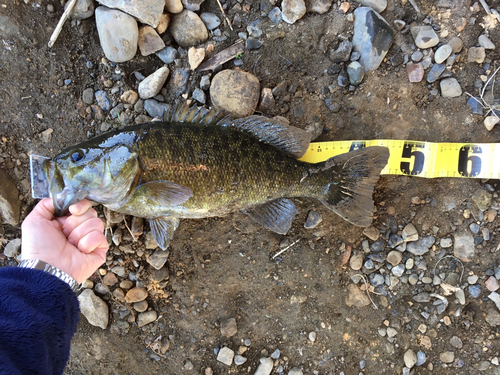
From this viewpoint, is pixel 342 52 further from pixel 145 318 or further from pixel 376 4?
pixel 145 318

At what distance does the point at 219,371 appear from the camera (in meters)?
3.58

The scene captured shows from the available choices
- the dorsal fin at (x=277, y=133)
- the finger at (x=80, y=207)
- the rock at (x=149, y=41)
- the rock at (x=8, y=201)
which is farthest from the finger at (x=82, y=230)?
the rock at (x=149, y=41)

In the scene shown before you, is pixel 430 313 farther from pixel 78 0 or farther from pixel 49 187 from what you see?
pixel 78 0

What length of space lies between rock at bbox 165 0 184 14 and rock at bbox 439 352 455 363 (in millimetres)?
4796

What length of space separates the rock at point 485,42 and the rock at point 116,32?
146 inches

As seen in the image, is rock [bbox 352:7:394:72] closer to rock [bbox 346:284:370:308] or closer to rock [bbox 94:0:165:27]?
rock [bbox 94:0:165:27]

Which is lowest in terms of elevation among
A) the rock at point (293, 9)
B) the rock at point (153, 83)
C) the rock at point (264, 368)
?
the rock at point (264, 368)

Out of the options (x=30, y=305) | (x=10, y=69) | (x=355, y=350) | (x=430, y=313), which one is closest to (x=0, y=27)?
(x=10, y=69)

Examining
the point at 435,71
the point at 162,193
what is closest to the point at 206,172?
the point at 162,193

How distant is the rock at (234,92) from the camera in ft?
11.3

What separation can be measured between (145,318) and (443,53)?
4.33m

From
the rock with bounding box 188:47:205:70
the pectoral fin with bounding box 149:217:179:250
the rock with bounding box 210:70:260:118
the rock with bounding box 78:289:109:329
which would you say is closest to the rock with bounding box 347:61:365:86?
the rock with bounding box 210:70:260:118

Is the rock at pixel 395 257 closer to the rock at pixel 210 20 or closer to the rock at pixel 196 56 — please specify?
the rock at pixel 196 56

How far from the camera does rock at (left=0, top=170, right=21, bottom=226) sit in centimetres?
338
